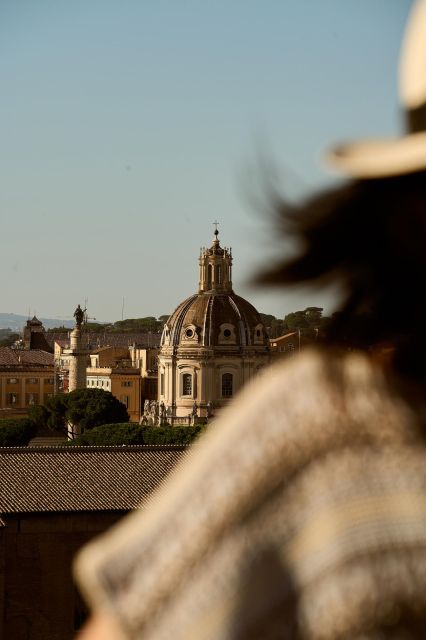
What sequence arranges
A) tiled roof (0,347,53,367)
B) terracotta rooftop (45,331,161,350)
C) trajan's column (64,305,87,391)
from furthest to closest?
terracotta rooftop (45,331,161,350) → tiled roof (0,347,53,367) → trajan's column (64,305,87,391)

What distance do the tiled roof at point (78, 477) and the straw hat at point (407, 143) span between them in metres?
21.7

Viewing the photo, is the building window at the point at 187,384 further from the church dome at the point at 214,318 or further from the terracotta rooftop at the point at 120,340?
the terracotta rooftop at the point at 120,340

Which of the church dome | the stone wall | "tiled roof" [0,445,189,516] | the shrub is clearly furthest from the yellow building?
the stone wall

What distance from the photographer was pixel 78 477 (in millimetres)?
23906

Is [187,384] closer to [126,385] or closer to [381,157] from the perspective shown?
[126,385]

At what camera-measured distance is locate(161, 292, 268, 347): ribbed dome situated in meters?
59.9

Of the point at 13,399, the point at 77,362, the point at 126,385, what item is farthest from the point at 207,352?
the point at 13,399

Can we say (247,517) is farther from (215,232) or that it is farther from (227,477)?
(215,232)

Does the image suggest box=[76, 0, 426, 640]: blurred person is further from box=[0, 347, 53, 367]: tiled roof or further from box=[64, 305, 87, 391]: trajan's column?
box=[0, 347, 53, 367]: tiled roof

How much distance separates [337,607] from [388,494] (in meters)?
0.09

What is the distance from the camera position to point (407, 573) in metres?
1.01

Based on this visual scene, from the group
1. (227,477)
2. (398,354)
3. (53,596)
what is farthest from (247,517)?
(53,596)

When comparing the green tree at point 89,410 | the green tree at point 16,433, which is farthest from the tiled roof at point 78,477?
the green tree at point 89,410

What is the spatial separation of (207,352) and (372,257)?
58.1 metres
